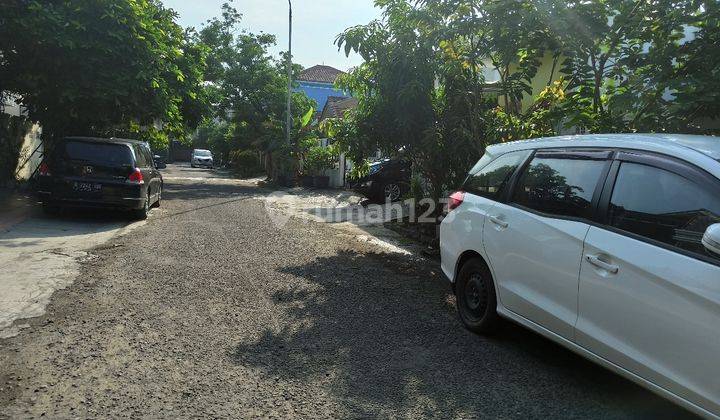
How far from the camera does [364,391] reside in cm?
364

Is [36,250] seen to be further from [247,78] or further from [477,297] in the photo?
[247,78]

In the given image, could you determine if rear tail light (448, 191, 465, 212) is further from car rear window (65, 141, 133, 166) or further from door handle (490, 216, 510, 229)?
car rear window (65, 141, 133, 166)

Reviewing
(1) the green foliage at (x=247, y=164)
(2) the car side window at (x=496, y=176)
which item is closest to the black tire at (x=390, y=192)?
(2) the car side window at (x=496, y=176)

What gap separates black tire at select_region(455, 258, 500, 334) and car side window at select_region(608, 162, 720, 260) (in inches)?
59.1

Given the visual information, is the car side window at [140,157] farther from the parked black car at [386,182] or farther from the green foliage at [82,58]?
the parked black car at [386,182]

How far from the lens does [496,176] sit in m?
4.98

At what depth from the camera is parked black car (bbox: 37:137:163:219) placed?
32.8 feet

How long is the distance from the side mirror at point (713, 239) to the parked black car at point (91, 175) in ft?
31.9

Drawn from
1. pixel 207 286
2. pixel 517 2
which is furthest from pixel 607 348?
pixel 517 2

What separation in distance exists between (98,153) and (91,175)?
1.45ft

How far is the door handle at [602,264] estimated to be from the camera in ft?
10.7

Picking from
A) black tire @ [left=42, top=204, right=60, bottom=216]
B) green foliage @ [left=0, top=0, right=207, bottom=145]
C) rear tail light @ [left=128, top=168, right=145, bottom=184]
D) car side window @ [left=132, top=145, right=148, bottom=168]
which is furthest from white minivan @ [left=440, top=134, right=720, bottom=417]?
green foliage @ [left=0, top=0, right=207, bottom=145]

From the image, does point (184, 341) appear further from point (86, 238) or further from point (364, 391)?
point (86, 238)

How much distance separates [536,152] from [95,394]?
12.2ft
